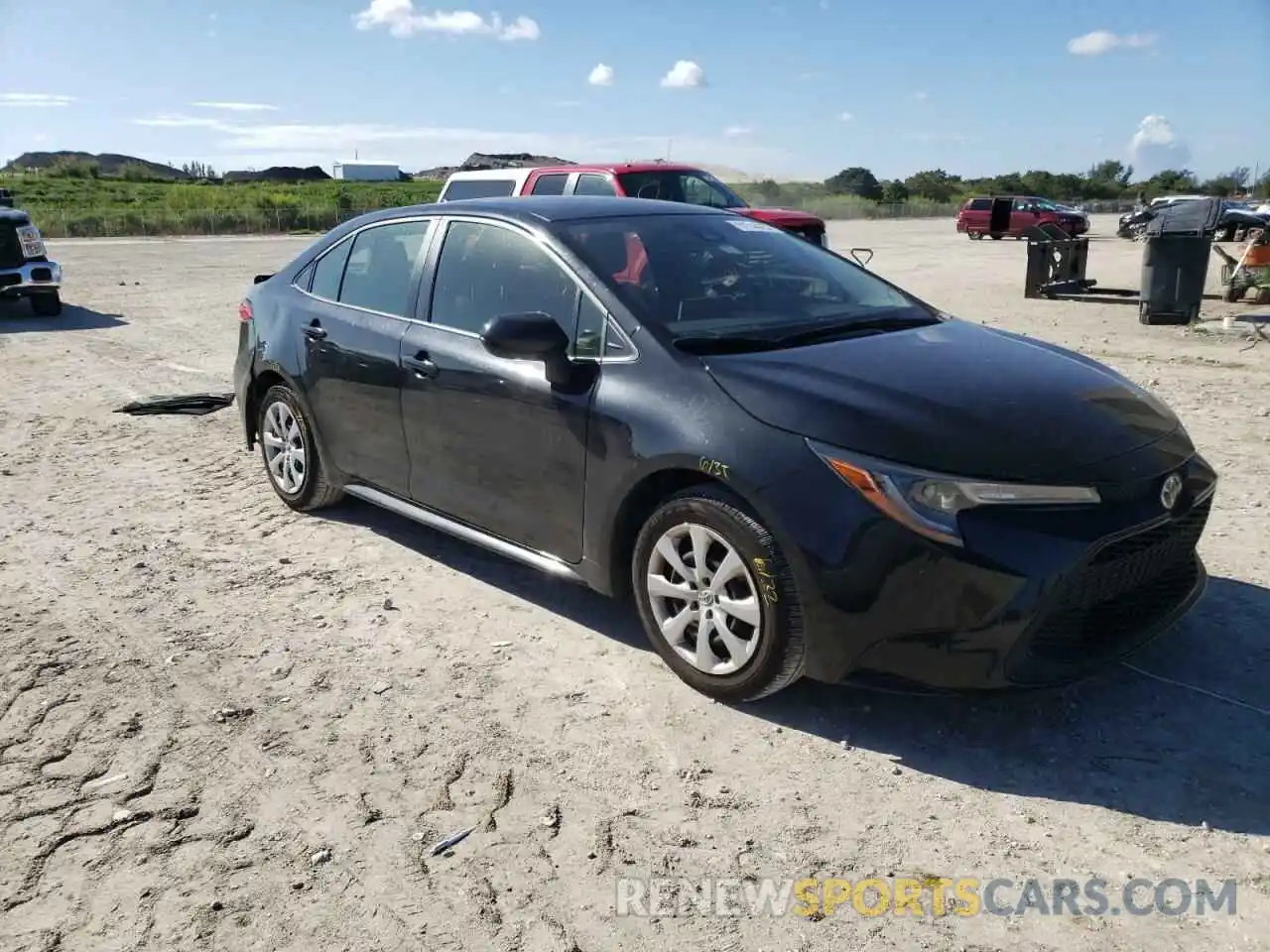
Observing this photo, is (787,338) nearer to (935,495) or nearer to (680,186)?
(935,495)

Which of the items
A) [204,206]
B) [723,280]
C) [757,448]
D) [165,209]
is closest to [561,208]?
[723,280]

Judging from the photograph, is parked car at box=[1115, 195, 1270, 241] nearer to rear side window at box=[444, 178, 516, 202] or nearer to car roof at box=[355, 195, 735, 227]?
rear side window at box=[444, 178, 516, 202]

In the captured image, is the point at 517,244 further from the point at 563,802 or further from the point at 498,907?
the point at 498,907

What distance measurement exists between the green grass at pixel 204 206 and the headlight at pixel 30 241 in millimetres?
15313

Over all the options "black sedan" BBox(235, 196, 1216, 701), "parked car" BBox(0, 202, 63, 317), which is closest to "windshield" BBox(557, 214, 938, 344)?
"black sedan" BBox(235, 196, 1216, 701)

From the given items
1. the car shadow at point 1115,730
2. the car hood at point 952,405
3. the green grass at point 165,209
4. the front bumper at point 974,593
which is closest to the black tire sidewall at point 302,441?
the car shadow at point 1115,730

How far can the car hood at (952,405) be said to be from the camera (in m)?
3.23

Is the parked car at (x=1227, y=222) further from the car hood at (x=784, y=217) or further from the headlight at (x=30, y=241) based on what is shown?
the headlight at (x=30, y=241)

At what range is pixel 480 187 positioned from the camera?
1449 cm

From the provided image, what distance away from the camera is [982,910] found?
8.73 feet

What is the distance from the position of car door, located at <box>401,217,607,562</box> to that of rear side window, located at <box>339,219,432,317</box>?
169 millimetres

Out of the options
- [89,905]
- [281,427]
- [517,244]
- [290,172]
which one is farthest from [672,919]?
[290,172]

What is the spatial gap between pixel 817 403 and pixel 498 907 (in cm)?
176

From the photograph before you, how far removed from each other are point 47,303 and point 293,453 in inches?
437
